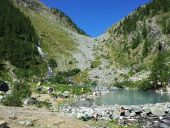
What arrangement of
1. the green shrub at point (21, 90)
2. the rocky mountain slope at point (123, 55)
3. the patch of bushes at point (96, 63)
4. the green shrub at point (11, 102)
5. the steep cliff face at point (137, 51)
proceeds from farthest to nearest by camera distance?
the patch of bushes at point (96, 63) → the rocky mountain slope at point (123, 55) → the steep cliff face at point (137, 51) → the green shrub at point (21, 90) → the green shrub at point (11, 102)

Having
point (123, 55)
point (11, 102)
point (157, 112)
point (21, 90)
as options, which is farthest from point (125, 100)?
point (123, 55)

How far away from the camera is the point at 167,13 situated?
174500 millimetres

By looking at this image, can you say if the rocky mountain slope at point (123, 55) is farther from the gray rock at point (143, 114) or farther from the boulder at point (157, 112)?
the gray rock at point (143, 114)

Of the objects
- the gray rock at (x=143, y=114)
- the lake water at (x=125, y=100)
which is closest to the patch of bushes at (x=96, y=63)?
the lake water at (x=125, y=100)

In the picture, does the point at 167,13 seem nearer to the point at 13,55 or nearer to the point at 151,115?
the point at 13,55

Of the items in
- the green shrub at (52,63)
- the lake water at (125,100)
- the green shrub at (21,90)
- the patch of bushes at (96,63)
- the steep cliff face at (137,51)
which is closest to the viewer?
the green shrub at (21,90)

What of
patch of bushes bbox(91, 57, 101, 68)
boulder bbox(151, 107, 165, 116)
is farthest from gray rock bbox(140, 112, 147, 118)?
patch of bushes bbox(91, 57, 101, 68)

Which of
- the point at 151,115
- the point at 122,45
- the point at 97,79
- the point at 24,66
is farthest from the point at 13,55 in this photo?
the point at 151,115

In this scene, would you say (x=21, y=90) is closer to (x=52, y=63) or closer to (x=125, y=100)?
(x=125, y=100)

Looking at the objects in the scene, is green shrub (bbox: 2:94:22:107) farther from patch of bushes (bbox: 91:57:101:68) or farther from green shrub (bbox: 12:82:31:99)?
patch of bushes (bbox: 91:57:101:68)

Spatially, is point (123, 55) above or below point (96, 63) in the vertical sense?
above

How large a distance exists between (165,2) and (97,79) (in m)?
67.8

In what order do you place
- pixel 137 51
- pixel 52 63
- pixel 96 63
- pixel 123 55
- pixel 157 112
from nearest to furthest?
1. pixel 157 112
2. pixel 52 63
3. pixel 137 51
4. pixel 96 63
5. pixel 123 55

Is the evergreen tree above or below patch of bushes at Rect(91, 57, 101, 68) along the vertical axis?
below
